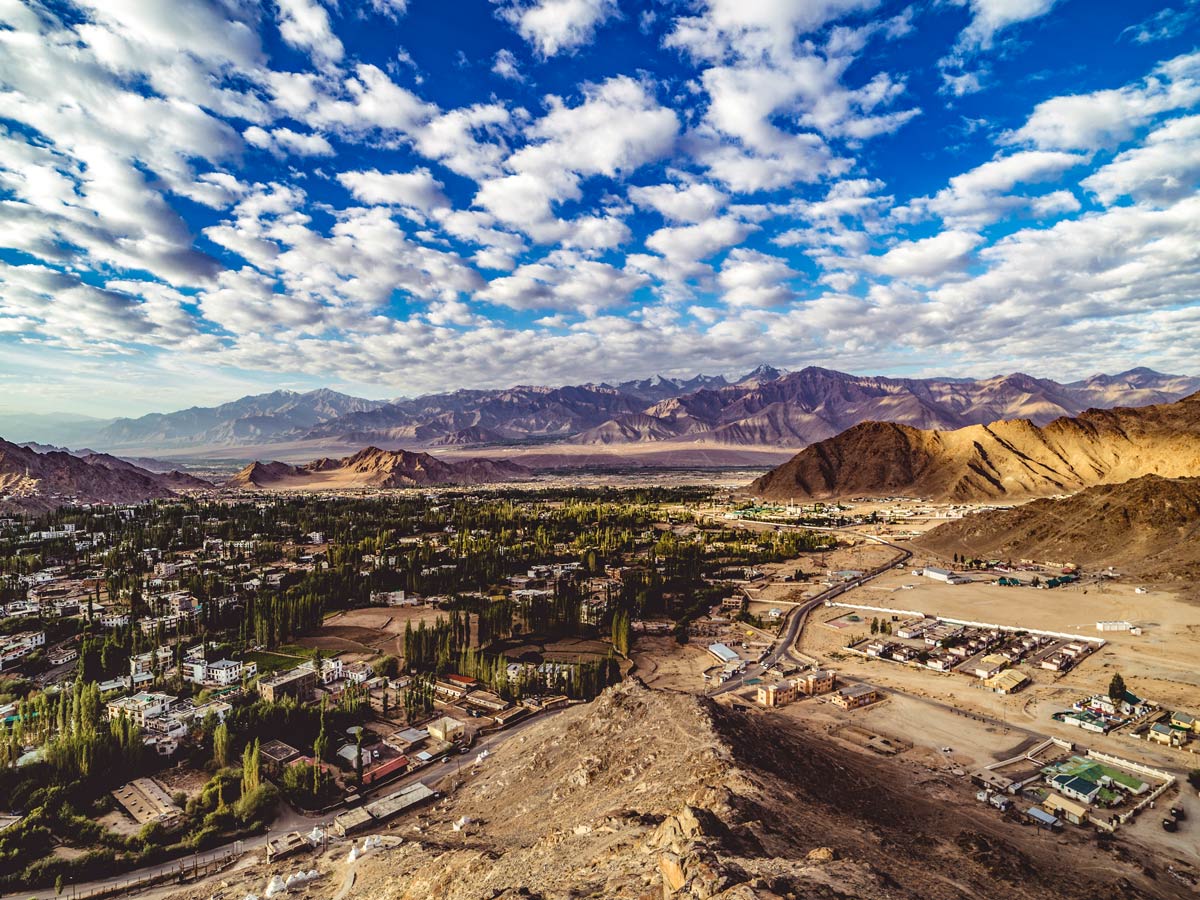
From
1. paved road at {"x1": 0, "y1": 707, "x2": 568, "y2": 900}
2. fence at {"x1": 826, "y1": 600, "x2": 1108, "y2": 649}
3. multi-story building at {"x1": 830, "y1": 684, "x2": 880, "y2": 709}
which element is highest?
multi-story building at {"x1": 830, "y1": 684, "x2": 880, "y2": 709}

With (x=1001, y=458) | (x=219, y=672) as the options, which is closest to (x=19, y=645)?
(x=219, y=672)

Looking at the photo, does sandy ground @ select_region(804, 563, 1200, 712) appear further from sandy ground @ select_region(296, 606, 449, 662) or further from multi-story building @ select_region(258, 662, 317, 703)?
multi-story building @ select_region(258, 662, 317, 703)

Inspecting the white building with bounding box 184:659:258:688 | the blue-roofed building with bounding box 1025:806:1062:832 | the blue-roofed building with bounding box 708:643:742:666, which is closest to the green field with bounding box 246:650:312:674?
the white building with bounding box 184:659:258:688

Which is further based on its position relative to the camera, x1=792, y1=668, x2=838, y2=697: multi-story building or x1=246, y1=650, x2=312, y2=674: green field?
x1=246, y1=650, x2=312, y2=674: green field

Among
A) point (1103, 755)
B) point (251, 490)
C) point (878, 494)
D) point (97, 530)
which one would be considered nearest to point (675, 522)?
point (878, 494)

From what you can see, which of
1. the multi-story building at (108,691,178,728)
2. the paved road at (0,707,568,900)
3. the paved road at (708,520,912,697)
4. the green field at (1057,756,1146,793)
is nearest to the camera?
the paved road at (0,707,568,900)

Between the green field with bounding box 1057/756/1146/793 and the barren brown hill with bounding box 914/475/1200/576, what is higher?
the barren brown hill with bounding box 914/475/1200/576

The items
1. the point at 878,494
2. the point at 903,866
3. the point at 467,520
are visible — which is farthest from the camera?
the point at 878,494

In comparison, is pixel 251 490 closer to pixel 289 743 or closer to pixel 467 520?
pixel 467 520
